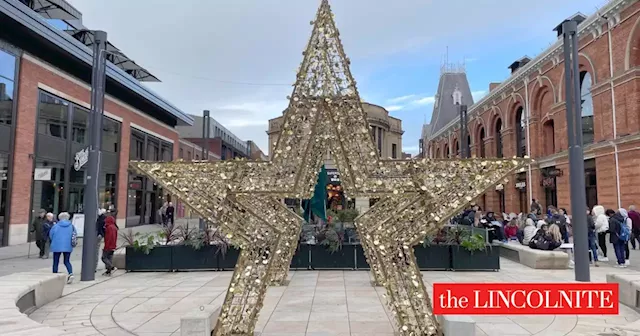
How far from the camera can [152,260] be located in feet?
39.9

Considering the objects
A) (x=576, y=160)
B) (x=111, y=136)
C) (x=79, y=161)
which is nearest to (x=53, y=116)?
(x=79, y=161)

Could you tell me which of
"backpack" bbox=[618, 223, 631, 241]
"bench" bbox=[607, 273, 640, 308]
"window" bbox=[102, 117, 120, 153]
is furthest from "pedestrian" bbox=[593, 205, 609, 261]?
"window" bbox=[102, 117, 120, 153]

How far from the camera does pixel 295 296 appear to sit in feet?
28.9

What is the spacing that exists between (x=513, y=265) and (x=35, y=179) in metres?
20.5

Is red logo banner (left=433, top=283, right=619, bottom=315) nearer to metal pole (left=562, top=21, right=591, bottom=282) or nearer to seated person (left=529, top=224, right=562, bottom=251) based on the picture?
metal pole (left=562, top=21, right=591, bottom=282)

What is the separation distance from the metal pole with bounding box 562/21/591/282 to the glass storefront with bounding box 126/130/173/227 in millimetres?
27391

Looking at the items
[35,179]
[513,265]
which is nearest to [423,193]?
[513,265]

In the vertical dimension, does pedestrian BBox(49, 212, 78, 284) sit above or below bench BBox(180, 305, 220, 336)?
above

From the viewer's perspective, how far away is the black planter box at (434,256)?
1205 cm

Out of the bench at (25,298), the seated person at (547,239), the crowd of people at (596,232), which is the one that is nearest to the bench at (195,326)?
the bench at (25,298)

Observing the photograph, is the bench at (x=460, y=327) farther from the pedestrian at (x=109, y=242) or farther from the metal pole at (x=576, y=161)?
the pedestrian at (x=109, y=242)

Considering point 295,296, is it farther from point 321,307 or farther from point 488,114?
point 488,114

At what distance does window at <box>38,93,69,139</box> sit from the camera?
69.4ft

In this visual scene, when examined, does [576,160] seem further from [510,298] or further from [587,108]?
[587,108]
